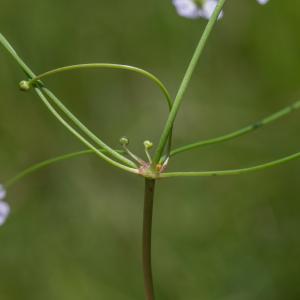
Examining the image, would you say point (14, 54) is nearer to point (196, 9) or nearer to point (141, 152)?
point (196, 9)

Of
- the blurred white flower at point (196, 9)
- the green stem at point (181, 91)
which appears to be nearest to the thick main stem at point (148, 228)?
the green stem at point (181, 91)

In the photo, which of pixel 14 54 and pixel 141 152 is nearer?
pixel 14 54

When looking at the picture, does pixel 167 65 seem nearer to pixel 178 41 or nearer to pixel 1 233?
pixel 178 41

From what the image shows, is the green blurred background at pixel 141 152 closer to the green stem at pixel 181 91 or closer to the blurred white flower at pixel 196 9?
the blurred white flower at pixel 196 9

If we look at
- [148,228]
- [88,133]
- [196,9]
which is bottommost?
[148,228]

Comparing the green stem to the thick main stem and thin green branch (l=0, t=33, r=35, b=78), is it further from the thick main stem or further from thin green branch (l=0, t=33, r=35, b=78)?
thin green branch (l=0, t=33, r=35, b=78)

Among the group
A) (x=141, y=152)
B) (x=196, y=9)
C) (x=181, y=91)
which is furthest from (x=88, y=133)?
(x=141, y=152)

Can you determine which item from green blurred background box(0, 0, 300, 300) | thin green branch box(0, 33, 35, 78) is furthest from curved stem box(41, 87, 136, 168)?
green blurred background box(0, 0, 300, 300)

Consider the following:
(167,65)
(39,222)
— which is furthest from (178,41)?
(39,222)
